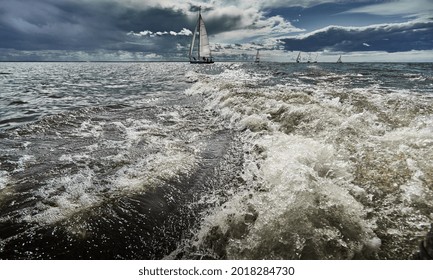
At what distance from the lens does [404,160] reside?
4.93m

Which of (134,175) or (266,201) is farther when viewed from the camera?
(134,175)

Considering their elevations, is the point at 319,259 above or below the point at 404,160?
below

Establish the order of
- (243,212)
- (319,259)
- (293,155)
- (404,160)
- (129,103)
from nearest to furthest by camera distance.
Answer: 1. (319,259)
2. (243,212)
3. (404,160)
4. (293,155)
5. (129,103)

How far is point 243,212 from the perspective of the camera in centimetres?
385

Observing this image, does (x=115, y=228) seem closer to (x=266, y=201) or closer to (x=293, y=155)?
(x=266, y=201)

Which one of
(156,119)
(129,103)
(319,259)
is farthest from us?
(129,103)

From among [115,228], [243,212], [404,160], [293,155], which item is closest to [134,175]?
[115,228]

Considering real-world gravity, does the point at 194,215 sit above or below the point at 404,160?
below

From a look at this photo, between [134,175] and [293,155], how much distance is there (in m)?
3.57

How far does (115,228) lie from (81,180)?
191 cm

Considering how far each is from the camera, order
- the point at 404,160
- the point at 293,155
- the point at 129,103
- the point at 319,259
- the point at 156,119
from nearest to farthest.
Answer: the point at 319,259
the point at 404,160
the point at 293,155
the point at 156,119
the point at 129,103

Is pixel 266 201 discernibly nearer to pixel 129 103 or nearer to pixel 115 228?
pixel 115 228

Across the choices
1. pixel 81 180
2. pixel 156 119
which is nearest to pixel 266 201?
pixel 81 180

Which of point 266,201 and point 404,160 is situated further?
point 404,160
